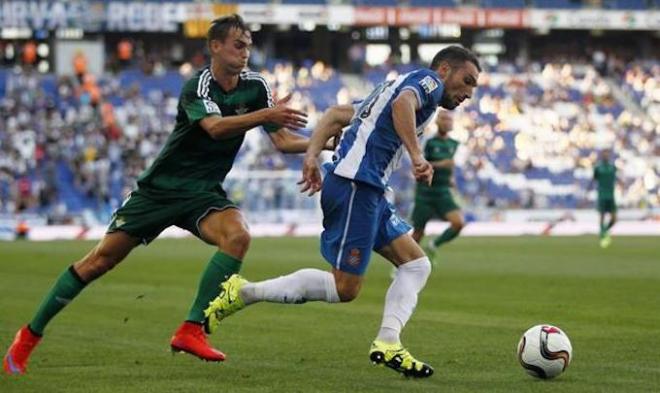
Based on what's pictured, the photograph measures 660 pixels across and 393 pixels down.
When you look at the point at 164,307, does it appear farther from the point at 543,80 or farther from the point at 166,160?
the point at 543,80

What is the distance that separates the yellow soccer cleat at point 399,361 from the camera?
33.0ft

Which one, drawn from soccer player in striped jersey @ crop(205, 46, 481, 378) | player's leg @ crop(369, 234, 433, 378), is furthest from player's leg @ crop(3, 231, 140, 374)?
player's leg @ crop(369, 234, 433, 378)

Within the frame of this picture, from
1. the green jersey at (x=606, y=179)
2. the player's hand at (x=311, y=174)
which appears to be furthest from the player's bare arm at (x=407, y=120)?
the green jersey at (x=606, y=179)

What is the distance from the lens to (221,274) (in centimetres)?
1066

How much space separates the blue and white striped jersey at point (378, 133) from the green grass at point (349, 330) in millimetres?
1444

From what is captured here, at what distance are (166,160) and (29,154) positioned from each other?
35820 millimetres

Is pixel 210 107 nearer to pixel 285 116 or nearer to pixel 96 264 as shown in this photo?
pixel 285 116

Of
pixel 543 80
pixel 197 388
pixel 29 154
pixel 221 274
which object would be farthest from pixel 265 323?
pixel 543 80

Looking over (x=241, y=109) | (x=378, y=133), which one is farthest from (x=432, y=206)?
(x=378, y=133)

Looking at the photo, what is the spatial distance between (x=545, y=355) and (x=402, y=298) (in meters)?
1.12

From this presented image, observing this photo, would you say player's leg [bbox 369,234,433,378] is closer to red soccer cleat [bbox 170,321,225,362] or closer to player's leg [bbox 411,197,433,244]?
red soccer cleat [bbox 170,321,225,362]

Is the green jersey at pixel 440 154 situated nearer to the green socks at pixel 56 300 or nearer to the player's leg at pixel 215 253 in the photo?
the player's leg at pixel 215 253

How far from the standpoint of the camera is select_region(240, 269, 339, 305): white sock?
1030cm

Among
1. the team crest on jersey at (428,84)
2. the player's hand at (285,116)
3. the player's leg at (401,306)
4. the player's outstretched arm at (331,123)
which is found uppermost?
the team crest on jersey at (428,84)
